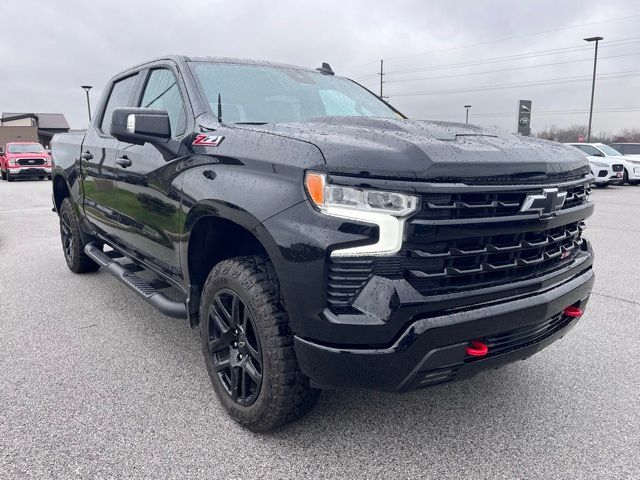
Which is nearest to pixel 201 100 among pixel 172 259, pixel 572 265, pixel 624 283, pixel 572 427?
pixel 172 259

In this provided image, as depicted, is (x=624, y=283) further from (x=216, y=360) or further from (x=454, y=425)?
(x=216, y=360)

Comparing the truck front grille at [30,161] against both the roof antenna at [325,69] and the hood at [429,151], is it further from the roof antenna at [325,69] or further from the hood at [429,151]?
the hood at [429,151]

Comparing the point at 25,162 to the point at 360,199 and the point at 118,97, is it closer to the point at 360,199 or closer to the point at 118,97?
the point at 118,97

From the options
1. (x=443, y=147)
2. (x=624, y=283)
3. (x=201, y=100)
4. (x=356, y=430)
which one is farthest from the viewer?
(x=624, y=283)

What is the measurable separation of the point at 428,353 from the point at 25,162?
2353 cm

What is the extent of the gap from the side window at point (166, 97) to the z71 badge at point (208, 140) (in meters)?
0.21

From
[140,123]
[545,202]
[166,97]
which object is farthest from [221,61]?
[545,202]

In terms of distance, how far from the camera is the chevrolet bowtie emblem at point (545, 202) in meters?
2.10

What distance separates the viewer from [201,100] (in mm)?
2836

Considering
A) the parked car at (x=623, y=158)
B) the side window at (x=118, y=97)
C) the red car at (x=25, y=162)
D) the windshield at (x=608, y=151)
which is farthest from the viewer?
the red car at (x=25, y=162)

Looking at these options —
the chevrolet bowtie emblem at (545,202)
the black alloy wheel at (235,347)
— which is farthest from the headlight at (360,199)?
the black alloy wheel at (235,347)

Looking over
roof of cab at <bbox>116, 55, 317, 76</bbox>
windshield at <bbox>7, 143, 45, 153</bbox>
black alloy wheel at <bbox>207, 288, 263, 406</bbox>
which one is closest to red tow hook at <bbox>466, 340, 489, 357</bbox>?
black alloy wheel at <bbox>207, 288, 263, 406</bbox>

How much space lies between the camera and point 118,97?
4.20m

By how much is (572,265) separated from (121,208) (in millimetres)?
2830
